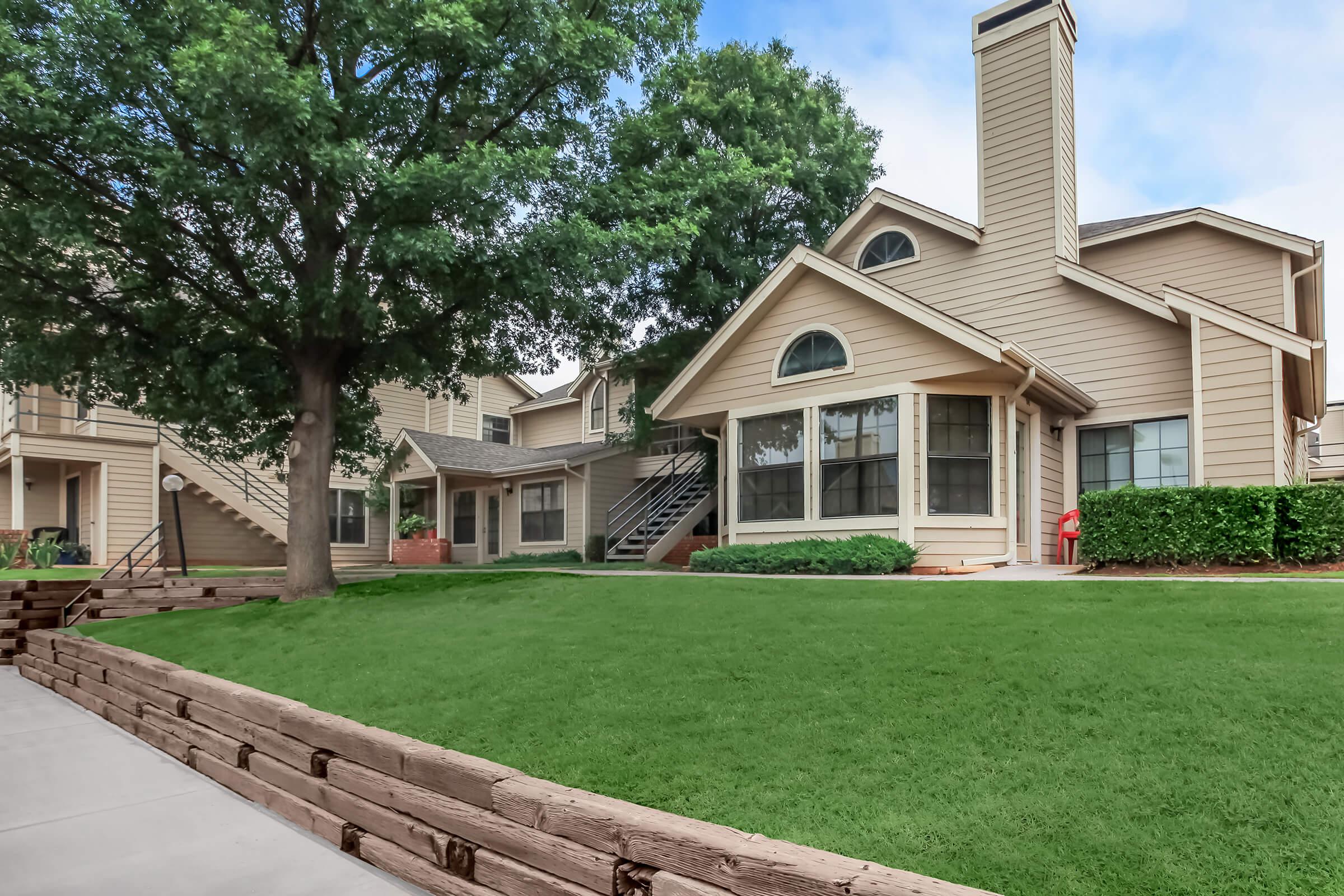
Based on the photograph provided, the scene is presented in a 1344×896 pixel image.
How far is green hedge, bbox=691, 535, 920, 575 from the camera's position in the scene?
11.3 metres

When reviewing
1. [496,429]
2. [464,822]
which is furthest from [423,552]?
[464,822]

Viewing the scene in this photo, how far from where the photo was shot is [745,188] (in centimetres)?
1672

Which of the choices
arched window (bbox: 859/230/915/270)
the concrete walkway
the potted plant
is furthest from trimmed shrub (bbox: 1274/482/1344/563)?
the potted plant

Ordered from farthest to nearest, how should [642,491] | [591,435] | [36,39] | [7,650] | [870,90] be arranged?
1. [591,435]
2. [870,90]
3. [642,491]
4. [7,650]
5. [36,39]

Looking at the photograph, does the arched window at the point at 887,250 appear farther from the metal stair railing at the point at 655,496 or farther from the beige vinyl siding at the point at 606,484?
the beige vinyl siding at the point at 606,484

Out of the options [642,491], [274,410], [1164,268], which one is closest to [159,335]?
[274,410]

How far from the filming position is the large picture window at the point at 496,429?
91.2ft

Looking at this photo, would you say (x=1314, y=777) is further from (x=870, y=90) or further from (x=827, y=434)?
(x=870, y=90)

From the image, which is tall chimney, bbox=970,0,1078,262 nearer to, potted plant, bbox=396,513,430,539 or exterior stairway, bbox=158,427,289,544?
potted plant, bbox=396,513,430,539

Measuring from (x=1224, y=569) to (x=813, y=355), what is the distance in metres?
6.10

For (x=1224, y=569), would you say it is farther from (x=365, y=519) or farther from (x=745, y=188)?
(x=365, y=519)

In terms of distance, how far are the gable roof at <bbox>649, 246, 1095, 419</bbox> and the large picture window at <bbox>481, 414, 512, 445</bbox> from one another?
13.8 metres

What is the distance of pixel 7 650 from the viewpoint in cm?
1155

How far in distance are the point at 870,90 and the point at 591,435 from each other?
464 inches
